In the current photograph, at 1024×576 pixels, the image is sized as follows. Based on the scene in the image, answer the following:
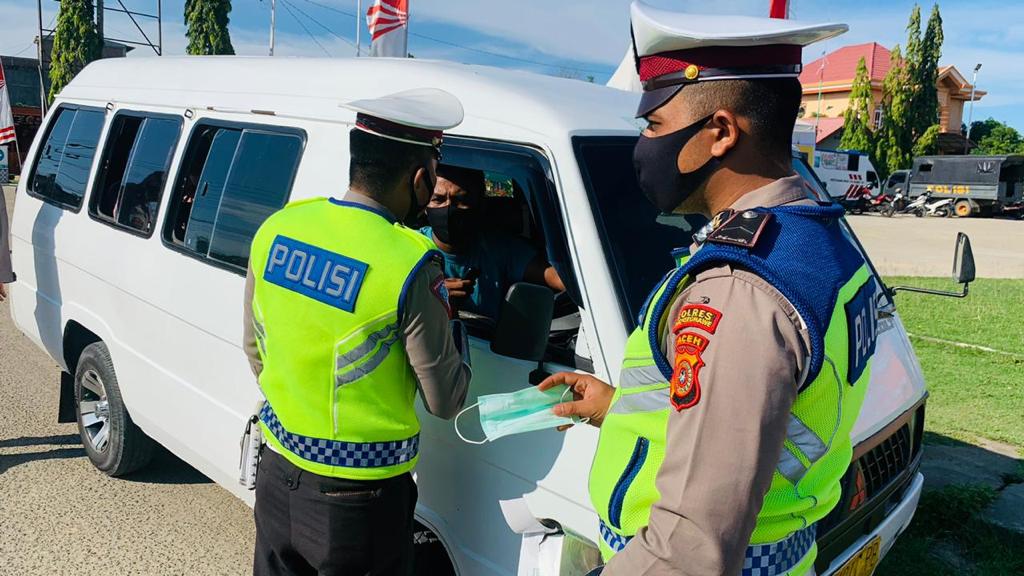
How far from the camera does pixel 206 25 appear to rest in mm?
36344

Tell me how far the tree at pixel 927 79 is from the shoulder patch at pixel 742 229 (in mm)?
46764

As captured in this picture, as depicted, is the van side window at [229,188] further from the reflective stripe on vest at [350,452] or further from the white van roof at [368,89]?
the reflective stripe on vest at [350,452]

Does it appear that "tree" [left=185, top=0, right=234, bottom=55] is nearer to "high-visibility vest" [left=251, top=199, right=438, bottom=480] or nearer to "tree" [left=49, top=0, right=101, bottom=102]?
"tree" [left=49, top=0, right=101, bottom=102]

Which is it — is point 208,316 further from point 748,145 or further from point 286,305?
point 748,145

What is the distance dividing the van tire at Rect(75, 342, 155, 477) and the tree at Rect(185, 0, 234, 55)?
35029mm


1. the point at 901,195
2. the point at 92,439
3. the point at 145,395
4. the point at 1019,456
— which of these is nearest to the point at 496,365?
the point at 145,395

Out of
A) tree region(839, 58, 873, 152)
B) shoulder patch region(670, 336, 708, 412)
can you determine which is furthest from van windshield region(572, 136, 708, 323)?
tree region(839, 58, 873, 152)

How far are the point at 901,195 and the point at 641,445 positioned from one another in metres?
37.3

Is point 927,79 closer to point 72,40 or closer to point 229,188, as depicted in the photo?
point 72,40

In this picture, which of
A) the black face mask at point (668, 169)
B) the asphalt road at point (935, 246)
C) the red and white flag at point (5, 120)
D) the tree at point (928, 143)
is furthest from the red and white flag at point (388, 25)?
the tree at point (928, 143)

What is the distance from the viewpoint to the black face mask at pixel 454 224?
3.32 meters

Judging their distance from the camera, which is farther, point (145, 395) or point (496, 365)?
point (145, 395)

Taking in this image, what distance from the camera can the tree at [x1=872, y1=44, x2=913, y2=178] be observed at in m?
42.2

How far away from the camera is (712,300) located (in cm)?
126
